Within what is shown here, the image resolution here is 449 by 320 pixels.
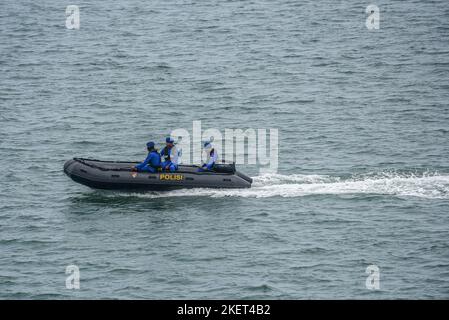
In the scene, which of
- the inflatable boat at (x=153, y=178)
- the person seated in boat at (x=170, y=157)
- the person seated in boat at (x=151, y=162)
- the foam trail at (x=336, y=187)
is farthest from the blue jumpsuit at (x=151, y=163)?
the foam trail at (x=336, y=187)

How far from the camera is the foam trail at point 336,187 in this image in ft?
101

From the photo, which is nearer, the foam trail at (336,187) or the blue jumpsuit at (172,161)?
the foam trail at (336,187)

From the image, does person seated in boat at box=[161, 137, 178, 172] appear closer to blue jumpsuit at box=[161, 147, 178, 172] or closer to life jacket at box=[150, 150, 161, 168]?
blue jumpsuit at box=[161, 147, 178, 172]

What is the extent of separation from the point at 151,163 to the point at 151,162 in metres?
0.04

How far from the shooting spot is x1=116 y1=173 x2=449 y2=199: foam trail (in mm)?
30766

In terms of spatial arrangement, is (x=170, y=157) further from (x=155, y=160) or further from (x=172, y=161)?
(x=155, y=160)

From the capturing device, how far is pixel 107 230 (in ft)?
93.1

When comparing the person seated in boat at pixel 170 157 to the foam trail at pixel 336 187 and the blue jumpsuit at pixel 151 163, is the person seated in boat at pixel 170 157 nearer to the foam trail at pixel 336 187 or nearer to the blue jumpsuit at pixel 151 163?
the blue jumpsuit at pixel 151 163

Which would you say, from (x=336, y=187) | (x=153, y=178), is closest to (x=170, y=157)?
(x=153, y=178)

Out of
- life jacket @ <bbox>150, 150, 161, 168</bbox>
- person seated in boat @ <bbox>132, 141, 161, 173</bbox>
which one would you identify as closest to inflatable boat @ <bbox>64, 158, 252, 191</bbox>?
person seated in boat @ <bbox>132, 141, 161, 173</bbox>
